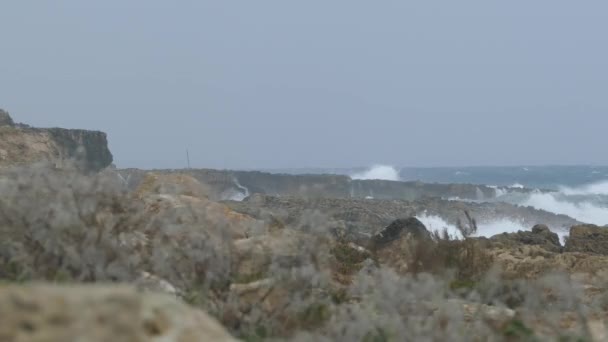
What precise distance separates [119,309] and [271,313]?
9.02 feet

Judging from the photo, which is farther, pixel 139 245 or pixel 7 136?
pixel 7 136

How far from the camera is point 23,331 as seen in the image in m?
2.23

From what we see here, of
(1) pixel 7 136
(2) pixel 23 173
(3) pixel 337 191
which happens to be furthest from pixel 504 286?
(3) pixel 337 191

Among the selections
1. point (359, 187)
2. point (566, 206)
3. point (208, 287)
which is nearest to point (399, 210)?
point (359, 187)

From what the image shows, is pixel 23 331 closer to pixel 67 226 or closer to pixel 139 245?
pixel 67 226

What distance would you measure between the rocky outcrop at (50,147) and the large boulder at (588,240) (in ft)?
37.5

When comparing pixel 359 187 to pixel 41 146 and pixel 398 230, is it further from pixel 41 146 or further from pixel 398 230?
pixel 398 230

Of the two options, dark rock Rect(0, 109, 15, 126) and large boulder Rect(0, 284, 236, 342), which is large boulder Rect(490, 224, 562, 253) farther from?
dark rock Rect(0, 109, 15, 126)

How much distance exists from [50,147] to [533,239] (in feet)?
59.2

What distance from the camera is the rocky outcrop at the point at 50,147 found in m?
7.43

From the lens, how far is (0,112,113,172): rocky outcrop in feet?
24.4

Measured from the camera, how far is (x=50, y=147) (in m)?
28.9

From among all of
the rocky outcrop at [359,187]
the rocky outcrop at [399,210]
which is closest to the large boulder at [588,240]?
the rocky outcrop at [399,210]

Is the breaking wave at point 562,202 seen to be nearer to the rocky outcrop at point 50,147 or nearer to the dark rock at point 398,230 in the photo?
the rocky outcrop at point 50,147
